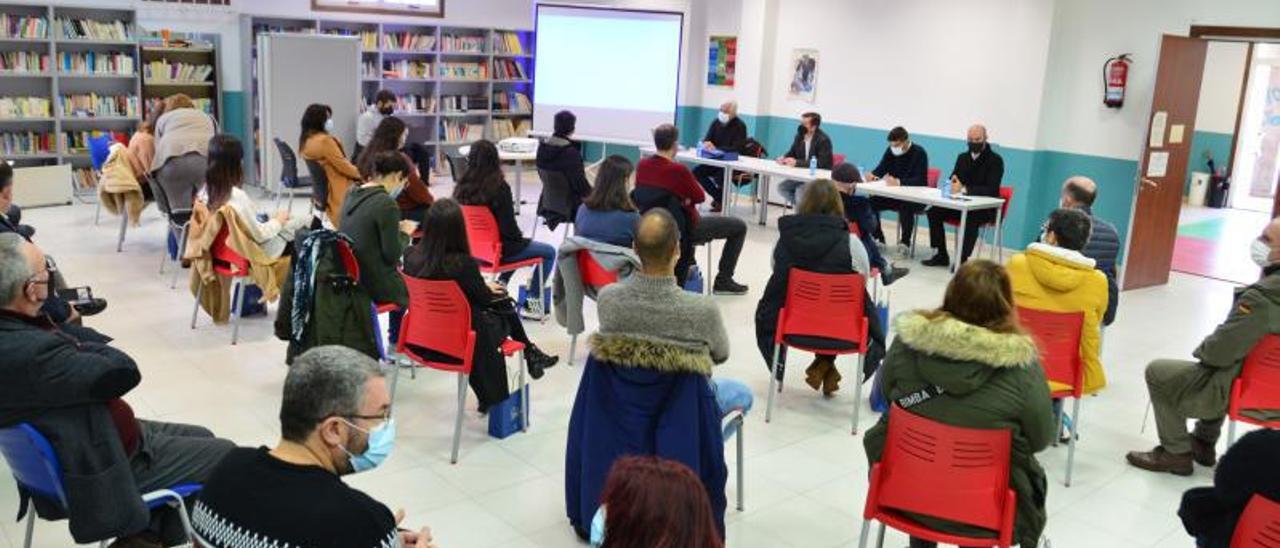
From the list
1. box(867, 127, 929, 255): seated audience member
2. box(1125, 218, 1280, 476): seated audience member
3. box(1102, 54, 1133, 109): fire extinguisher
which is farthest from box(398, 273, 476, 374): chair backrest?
box(1102, 54, 1133, 109): fire extinguisher

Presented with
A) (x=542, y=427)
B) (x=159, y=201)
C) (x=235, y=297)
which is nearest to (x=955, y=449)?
(x=542, y=427)

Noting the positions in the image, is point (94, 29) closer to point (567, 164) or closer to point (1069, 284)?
point (567, 164)

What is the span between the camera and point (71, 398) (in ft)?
8.85

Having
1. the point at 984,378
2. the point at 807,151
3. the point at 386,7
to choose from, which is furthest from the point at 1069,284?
the point at 386,7

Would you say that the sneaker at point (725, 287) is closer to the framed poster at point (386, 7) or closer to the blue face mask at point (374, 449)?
the blue face mask at point (374, 449)

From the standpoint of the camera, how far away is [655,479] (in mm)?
1771

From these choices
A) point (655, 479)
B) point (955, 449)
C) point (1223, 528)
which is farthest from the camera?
point (955, 449)

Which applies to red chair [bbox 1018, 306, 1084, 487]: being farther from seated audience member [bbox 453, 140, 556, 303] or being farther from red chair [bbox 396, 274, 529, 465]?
seated audience member [bbox 453, 140, 556, 303]

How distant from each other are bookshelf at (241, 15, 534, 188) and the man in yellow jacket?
8.81 metres

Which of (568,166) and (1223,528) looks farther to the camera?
(568,166)

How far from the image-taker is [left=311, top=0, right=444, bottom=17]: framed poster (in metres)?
12.1

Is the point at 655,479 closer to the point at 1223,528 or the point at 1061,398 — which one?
the point at 1223,528

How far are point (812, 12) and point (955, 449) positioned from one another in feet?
30.7

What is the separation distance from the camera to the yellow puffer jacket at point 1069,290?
4375 mm
